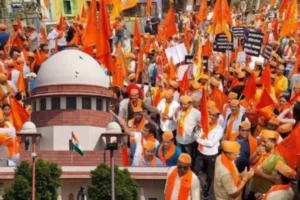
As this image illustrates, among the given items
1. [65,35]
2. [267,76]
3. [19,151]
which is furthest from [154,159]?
[65,35]

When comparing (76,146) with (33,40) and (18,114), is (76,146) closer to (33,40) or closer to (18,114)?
(18,114)

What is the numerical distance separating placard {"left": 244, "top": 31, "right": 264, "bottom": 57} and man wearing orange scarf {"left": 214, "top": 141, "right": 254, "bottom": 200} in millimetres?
12001

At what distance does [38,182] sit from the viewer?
23.4 meters

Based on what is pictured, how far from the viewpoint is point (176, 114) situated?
26.9m

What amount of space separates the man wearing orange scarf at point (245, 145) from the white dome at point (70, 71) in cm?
541

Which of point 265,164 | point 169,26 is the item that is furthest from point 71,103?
point 169,26

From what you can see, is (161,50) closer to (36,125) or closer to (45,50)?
(45,50)

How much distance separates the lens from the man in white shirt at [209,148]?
985 inches

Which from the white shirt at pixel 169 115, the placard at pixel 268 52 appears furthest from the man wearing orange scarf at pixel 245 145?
the placard at pixel 268 52

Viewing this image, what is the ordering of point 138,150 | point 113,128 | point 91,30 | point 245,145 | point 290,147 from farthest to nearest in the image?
point 91,30, point 113,128, point 138,150, point 245,145, point 290,147

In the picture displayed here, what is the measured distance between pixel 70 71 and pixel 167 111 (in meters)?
2.18

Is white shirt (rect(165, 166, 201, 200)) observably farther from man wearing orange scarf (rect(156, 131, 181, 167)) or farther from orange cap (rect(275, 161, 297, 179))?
man wearing orange scarf (rect(156, 131, 181, 167))

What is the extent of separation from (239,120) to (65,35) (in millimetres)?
16357

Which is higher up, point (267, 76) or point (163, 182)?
point (267, 76)
